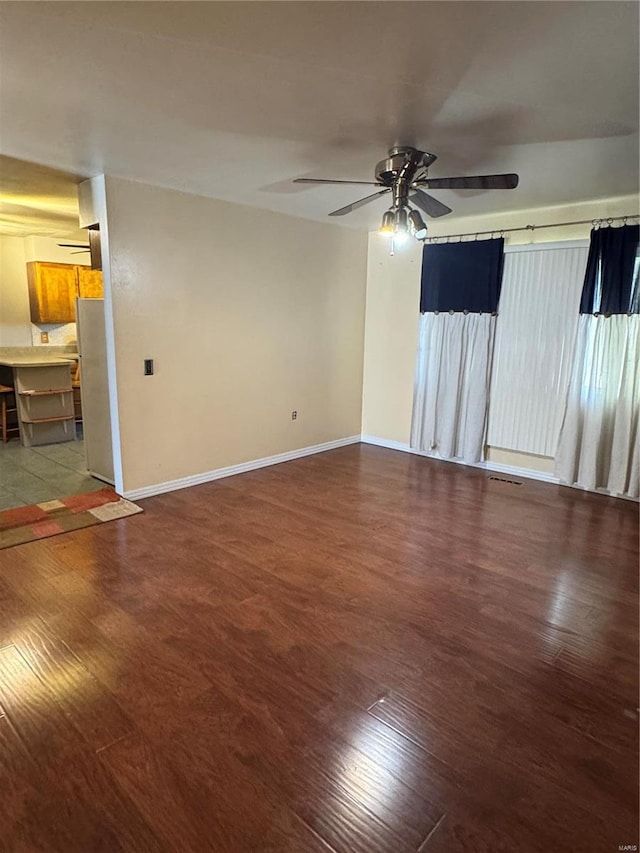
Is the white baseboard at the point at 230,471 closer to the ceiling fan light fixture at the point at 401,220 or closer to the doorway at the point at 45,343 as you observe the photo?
the doorway at the point at 45,343

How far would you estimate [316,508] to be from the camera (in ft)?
13.0

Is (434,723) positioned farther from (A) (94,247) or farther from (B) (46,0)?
(A) (94,247)

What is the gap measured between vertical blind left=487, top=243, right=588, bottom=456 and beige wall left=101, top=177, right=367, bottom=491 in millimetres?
1780

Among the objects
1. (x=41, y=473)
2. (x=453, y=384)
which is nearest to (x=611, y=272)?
(x=453, y=384)

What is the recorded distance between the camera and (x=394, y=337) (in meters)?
5.65

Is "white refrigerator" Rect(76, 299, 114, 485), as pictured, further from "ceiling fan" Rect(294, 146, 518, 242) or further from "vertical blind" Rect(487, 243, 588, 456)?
"vertical blind" Rect(487, 243, 588, 456)

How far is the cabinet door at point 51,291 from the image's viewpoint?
21.0 feet

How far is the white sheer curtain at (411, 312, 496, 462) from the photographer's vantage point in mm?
4883

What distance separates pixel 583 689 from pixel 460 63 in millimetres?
2592

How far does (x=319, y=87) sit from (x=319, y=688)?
8.46ft

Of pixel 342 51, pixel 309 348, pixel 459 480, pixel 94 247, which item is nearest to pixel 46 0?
pixel 342 51

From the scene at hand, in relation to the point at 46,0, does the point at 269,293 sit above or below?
below

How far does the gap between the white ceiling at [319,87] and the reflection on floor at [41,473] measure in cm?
250

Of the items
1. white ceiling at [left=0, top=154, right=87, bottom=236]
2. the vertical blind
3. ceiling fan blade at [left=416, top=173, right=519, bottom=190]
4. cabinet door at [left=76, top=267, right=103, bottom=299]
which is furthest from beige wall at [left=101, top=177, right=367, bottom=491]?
cabinet door at [left=76, top=267, right=103, bottom=299]
